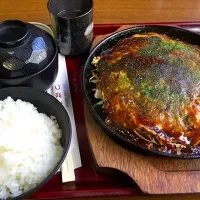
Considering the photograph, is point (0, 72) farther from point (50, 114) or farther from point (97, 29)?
point (97, 29)

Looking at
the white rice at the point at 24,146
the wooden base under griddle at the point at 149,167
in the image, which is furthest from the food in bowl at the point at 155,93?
the white rice at the point at 24,146

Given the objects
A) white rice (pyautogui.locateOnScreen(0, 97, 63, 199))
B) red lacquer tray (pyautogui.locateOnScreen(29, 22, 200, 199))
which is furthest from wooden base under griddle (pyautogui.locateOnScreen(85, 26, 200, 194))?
white rice (pyautogui.locateOnScreen(0, 97, 63, 199))

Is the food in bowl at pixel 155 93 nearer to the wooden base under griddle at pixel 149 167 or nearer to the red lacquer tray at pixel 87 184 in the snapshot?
the wooden base under griddle at pixel 149 167

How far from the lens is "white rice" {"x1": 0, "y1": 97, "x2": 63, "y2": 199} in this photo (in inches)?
49.4

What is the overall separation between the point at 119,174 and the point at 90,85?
0.50 meters

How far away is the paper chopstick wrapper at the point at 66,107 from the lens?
1.38m

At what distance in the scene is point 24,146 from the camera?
4.34 feet

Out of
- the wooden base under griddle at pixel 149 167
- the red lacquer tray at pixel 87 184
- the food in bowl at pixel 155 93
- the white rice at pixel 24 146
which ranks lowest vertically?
the red lacquer tray at pixel 87 184

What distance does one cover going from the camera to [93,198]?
1361 millimetres

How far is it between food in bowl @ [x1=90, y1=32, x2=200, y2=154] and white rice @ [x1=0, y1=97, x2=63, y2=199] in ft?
0.95

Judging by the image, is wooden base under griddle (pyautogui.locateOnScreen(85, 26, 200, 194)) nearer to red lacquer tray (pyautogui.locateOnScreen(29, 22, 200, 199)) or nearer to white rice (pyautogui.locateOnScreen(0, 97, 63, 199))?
red lacquer tray (pyautogui.locateOnScreen(29, 22, 200, 199))

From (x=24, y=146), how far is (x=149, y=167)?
569 millimetres

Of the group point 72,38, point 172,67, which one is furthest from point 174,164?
point 72,38

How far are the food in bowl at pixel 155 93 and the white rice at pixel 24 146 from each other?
291mm
